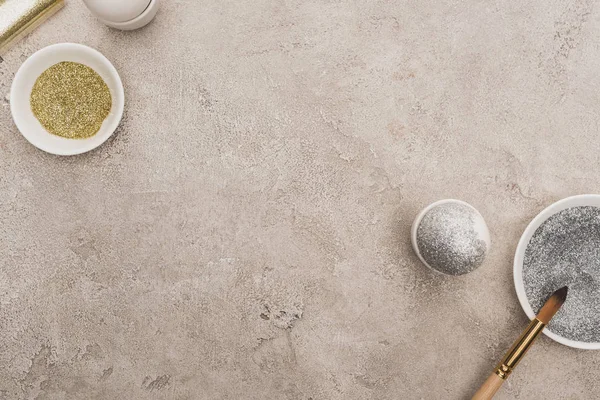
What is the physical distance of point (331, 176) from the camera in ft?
2.62

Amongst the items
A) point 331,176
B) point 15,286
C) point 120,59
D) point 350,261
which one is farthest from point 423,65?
point 15,286

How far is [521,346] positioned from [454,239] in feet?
0.67

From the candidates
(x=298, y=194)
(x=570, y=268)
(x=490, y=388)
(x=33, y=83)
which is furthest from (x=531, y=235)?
(x=33, y=83)

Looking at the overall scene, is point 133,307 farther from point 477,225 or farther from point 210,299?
point 477,225

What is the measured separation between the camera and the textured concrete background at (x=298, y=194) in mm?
794

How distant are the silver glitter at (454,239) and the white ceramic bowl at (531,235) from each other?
0.27 ft

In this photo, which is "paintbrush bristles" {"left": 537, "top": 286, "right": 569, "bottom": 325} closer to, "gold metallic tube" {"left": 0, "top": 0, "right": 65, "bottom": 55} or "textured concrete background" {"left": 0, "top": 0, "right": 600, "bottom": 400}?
"textured concrete background" {"left": 0, "top": 0, "right": 600, "bottom": 400}

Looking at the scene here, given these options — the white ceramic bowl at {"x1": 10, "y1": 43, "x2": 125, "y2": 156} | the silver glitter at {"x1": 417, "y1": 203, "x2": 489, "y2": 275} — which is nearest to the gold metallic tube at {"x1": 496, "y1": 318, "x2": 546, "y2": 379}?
the silver glitter at {"x1": 417, "y1": 203, "x2": 489, "y2": 275}

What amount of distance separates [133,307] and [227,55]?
16.7 inches

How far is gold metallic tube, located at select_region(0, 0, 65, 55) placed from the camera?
768 mm

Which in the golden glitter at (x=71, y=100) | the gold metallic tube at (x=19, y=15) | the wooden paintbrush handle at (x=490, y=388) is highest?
the gold metallic tube at (x=19, y=15)

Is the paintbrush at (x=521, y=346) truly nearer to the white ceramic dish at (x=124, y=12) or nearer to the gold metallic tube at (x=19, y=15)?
the white ceramic dish at (x=124, y=12)

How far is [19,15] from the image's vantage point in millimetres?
769

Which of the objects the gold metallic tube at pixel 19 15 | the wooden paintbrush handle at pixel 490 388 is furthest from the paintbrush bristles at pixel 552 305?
the gold metallic tube at pixel 19 15
